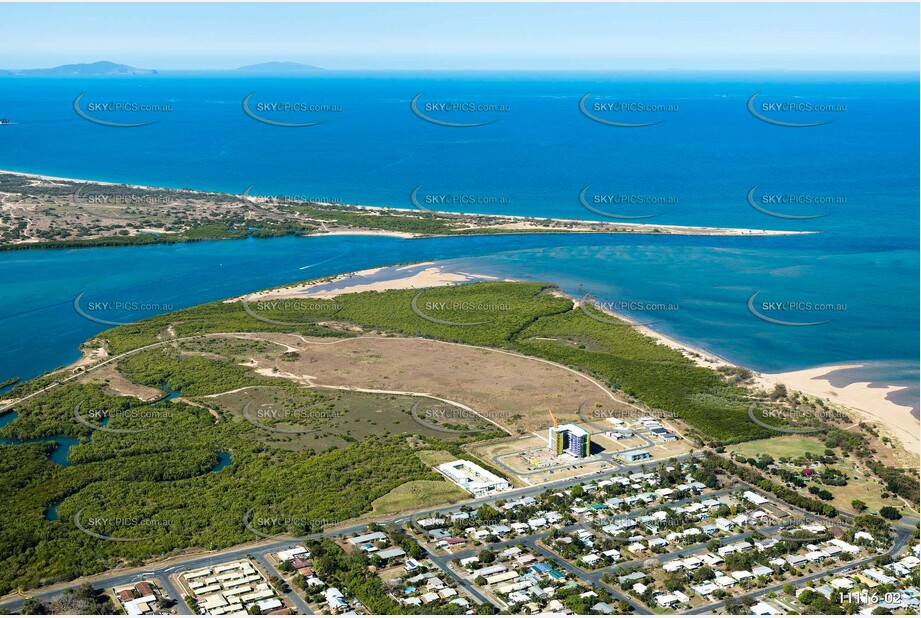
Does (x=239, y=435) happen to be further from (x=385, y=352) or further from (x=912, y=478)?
(x=912, y=478)

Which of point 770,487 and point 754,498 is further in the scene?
point 770,487

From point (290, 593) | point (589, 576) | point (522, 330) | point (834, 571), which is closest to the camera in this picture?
point (290, 593)

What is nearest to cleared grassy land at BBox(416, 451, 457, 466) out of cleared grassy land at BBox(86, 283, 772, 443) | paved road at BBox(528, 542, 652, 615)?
paved road at BBox(528, 542, 652, 615)

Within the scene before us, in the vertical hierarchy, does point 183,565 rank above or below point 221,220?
below

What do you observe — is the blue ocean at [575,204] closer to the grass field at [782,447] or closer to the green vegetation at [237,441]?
the green vegetation at [237,441]

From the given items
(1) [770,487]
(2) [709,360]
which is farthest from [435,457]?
(2) [709,360]

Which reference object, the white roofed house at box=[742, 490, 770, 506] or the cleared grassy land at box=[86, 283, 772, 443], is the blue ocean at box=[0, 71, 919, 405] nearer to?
the cleared grassy land at box=[86, 283, 772, 443]

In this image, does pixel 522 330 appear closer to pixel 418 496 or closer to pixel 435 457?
pixel 435 457

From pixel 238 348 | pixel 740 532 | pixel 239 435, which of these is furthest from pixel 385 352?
pixel 740 532
